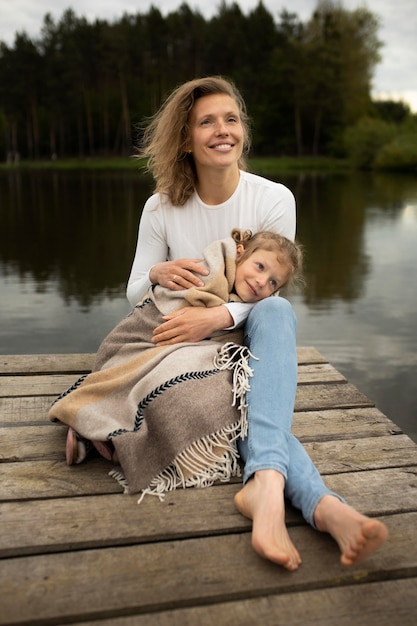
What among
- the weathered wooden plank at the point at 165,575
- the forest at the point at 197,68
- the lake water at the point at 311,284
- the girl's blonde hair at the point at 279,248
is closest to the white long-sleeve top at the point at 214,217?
the girl's blonde hair at the point at 279,248

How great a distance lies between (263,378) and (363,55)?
110 ft

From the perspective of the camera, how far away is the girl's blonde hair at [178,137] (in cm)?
230

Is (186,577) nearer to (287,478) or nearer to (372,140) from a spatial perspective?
(287,478)

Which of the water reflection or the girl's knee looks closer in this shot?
the girl's knee

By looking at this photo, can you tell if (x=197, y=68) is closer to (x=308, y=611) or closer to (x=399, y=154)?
(x=399, y=154)

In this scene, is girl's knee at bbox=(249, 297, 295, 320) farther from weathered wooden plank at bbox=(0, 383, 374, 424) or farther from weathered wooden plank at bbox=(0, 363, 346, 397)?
weathered wooden plank at bbox=(0, 363, 346, 397)

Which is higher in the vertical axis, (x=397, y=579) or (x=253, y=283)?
(x=253, y=283)

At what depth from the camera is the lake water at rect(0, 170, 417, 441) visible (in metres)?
4.38

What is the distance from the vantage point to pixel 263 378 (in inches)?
71.6

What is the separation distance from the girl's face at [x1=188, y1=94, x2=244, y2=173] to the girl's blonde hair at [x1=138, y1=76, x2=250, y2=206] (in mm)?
37

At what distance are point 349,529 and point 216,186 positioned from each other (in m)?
1.36

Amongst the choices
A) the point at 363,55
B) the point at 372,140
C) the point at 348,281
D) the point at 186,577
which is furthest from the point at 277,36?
the point at 186,577

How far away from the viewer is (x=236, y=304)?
2102 millimetres

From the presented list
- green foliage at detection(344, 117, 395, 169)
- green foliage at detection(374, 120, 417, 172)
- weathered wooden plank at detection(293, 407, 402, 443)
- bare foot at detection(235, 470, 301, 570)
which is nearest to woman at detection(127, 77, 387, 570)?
bare foot at detection(235, 470, 301, 570)
